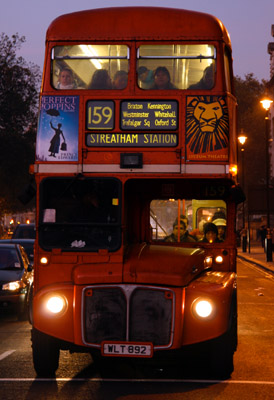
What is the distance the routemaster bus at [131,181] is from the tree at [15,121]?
43039 mm

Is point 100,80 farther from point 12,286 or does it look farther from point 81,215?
point 12,286

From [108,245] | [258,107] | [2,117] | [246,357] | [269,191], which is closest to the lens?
[108,245]

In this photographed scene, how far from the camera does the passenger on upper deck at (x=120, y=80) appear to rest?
33.0ft

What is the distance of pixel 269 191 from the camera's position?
43.7 meters

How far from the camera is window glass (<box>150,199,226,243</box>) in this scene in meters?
10.9

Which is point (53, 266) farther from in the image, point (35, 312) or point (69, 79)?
point (69, 79)

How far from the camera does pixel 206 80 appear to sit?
1019 cm

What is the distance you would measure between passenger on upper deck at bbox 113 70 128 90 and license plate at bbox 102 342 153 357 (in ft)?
10.3

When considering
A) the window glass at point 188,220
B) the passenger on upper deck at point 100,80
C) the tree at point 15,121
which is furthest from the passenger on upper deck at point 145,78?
the tree at point 15,121

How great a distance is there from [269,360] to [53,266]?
324 centimetres

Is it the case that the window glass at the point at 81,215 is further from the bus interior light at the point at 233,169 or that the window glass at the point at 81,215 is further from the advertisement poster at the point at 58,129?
the bus interior light at the point at 233,169

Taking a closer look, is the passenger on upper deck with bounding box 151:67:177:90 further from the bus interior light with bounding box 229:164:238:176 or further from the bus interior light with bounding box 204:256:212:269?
the bus interior light with bounding box 204:256:212:269

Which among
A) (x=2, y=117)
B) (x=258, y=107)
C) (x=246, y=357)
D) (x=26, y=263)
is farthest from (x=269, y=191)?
(x=258, y=107)

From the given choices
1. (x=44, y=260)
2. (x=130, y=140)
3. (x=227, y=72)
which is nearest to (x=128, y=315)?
(x=44, y=260)
